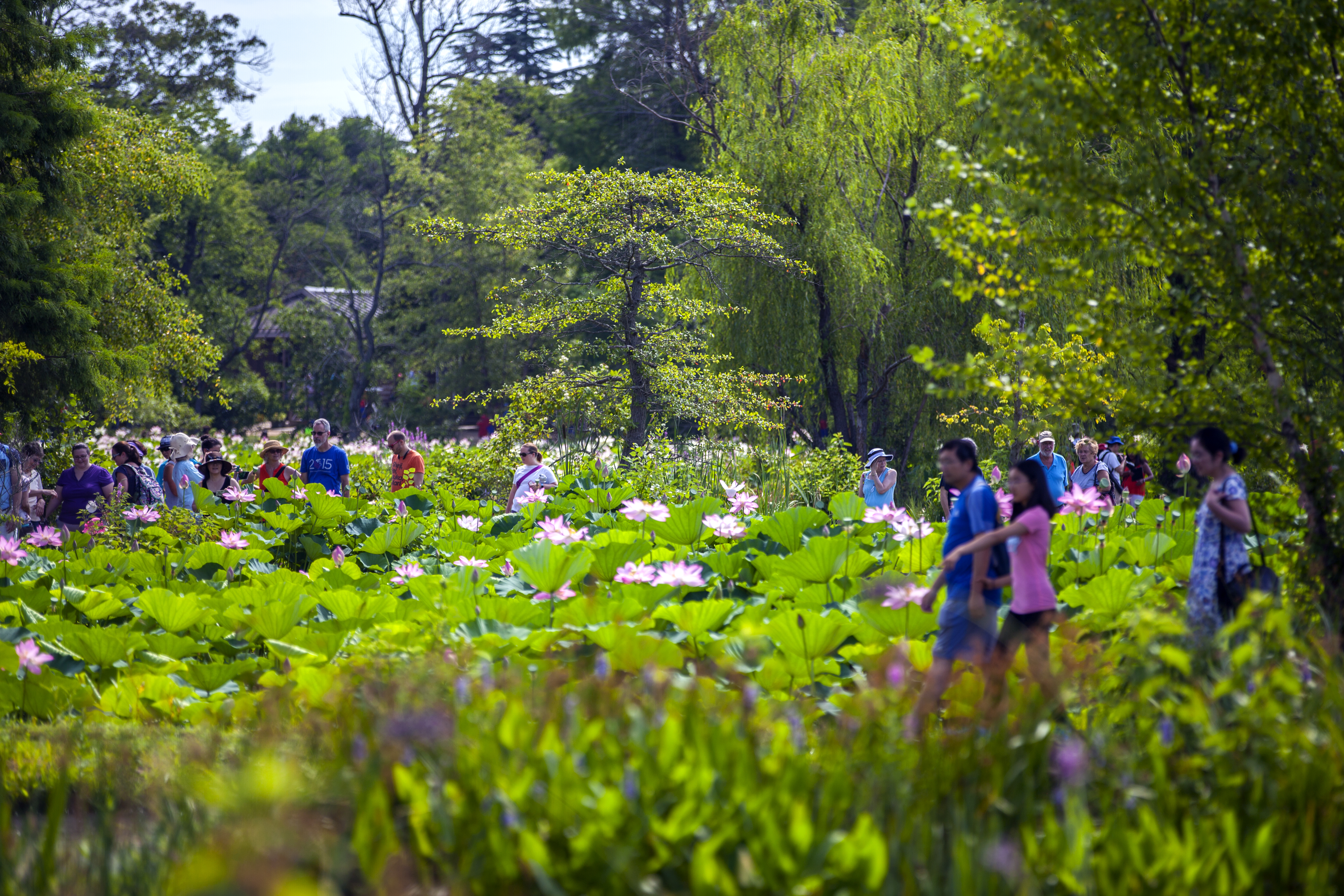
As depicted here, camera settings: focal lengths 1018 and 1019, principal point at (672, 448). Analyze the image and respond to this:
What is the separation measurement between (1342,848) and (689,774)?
5.58ft

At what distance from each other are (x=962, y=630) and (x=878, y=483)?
14.3 feet

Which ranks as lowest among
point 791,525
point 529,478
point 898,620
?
point 898,620

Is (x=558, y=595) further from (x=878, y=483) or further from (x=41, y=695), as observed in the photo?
(x=878, y=483)

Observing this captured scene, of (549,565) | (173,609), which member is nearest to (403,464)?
(173,609)

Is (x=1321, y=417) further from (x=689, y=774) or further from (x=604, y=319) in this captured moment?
(x=604, y=319)

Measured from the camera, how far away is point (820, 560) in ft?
17.9

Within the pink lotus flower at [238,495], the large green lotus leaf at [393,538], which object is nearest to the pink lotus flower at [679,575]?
the large green lotus leaf at [393,538]

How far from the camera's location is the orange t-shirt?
10.0 meters

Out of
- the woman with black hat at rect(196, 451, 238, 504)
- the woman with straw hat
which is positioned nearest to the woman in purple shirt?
the woman with black hat at rect(196, 451, 238, 504)

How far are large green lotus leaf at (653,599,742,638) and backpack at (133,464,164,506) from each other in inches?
233

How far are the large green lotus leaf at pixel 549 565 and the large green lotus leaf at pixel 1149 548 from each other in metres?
3.27

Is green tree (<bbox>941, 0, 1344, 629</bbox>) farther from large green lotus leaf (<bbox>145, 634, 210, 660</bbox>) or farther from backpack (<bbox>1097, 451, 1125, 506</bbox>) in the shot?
backpack (<bbox>1097, 451, 1125, 506</bbox>)

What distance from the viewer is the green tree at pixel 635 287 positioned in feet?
43.3

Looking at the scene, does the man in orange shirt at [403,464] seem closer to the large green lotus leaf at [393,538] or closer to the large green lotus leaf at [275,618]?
the large green lotus leaf at [393,538]
